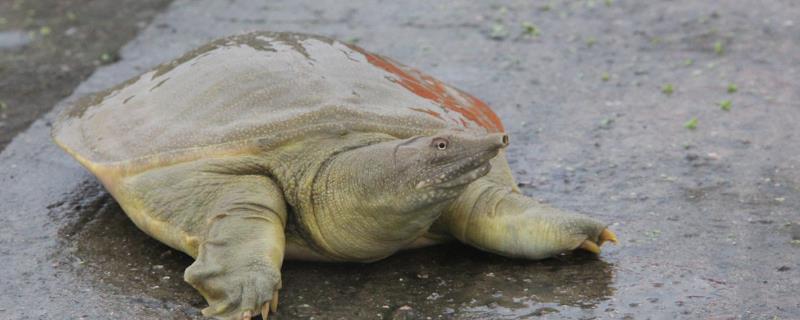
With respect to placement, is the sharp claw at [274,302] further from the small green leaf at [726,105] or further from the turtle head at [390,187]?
the small green leaf at [726,105]

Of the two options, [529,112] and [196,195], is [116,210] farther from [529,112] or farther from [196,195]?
[529,112]

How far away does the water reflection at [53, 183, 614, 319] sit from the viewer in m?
3.15

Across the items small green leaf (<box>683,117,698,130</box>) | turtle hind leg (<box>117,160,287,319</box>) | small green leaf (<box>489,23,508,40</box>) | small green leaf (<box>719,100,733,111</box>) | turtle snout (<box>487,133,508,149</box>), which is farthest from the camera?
small green leaf (<box>489,23,508,40</box>)

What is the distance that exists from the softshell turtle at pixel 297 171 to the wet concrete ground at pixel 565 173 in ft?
0.45

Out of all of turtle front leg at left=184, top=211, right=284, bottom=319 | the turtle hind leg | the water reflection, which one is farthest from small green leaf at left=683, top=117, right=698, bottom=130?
turtle front leg at left=184, top=211, right=284, bottom=319

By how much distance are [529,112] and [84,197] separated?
2067mm

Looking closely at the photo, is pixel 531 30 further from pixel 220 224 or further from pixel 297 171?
pixel 220 224

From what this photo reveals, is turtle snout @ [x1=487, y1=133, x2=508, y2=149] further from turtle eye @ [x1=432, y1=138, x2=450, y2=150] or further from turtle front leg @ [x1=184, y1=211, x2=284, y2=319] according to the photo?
turtle front leg @ [x1=184, y1=211, x2=284, y2=319]

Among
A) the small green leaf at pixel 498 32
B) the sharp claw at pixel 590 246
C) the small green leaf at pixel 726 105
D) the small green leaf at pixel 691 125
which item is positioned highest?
the small green leaf at pixel 498 32

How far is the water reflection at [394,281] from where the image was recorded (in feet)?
10.3

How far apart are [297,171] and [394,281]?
1.48 ft

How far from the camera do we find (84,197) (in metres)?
4.10

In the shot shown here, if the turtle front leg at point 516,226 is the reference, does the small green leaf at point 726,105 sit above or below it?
above

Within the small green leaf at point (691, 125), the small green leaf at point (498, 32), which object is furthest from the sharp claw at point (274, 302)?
the small green leaf at point (498, 32)
